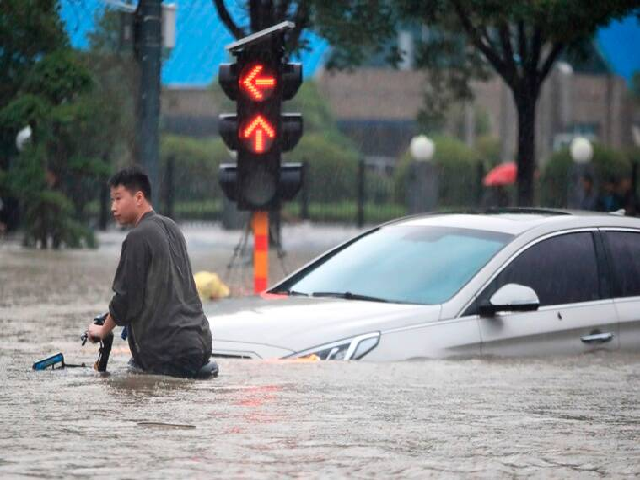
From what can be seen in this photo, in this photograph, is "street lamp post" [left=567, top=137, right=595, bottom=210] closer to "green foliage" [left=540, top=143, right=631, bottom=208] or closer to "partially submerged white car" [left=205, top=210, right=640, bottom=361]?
"green foliage" [left=540, top=143, right=631, bottom=208]

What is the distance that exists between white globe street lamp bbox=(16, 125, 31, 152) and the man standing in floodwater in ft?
64.5

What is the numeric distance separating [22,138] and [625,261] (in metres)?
19.8

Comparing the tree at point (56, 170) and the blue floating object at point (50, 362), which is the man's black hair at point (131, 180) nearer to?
the blue floating object at point (50, 362)

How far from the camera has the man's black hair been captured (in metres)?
9.55

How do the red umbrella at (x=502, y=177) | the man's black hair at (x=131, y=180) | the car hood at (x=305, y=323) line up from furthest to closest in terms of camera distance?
the red umbrella at (x=502, y=177) < the car hood at (x=305, y=323) < the man's black hair at (x=131, y=180)

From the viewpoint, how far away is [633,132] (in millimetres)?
70000

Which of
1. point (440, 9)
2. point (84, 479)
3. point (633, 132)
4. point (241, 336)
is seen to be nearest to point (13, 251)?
point (440, 9)

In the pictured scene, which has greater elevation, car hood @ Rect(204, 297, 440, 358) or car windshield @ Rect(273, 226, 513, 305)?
car windshield @ Rect(273, 226, 513, 305)

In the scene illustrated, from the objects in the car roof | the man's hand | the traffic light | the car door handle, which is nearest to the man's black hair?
the man's hand

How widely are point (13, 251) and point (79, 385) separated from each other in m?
18.2

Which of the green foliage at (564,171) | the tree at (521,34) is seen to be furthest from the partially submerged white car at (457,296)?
the green foliage at (564,171)

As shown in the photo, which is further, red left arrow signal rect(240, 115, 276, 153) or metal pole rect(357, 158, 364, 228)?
metal pole rect(357, 158, 364, 228)

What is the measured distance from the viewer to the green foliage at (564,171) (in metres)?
40.2

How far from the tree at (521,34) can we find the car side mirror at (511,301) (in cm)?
1080
